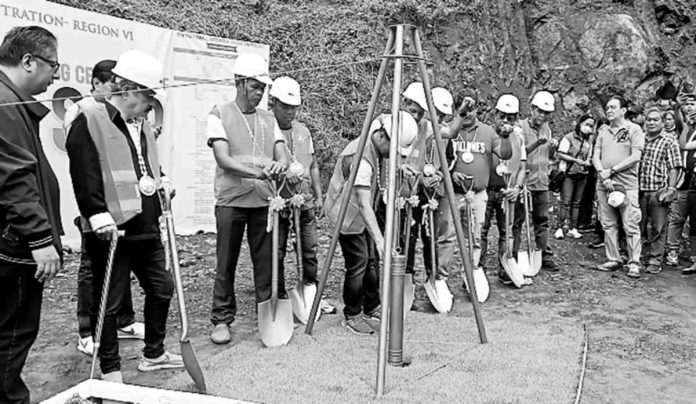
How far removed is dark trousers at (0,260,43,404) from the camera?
8.44 feet

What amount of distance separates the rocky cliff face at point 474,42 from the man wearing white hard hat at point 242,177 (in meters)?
4.33

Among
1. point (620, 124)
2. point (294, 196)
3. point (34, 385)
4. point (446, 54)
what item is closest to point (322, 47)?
point (446, 54)

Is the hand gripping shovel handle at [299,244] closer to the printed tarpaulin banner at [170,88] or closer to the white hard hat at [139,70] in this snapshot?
the white hard hat at [139,70]

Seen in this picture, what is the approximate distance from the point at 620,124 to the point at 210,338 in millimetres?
4593

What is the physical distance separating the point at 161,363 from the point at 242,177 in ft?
3.98

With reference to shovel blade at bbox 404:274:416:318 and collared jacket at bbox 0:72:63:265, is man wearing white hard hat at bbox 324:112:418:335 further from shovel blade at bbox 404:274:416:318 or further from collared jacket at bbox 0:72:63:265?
collared jacket at bbox 0:72:63:265

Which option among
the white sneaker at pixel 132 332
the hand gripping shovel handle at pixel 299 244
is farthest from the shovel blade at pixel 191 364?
the hand gripping shovel handle at pixel 299 244

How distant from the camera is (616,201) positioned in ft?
21.2

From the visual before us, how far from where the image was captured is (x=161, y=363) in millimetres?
3688

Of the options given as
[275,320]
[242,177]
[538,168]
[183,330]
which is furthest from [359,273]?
[538,168]

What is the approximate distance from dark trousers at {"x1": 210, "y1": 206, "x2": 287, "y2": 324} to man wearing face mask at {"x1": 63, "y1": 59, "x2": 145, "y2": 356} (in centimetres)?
55

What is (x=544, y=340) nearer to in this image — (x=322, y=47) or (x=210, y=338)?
(x=210, y=338)

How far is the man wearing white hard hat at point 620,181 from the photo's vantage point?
6.49 m

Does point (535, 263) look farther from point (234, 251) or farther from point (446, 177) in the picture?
point (234, 251)
